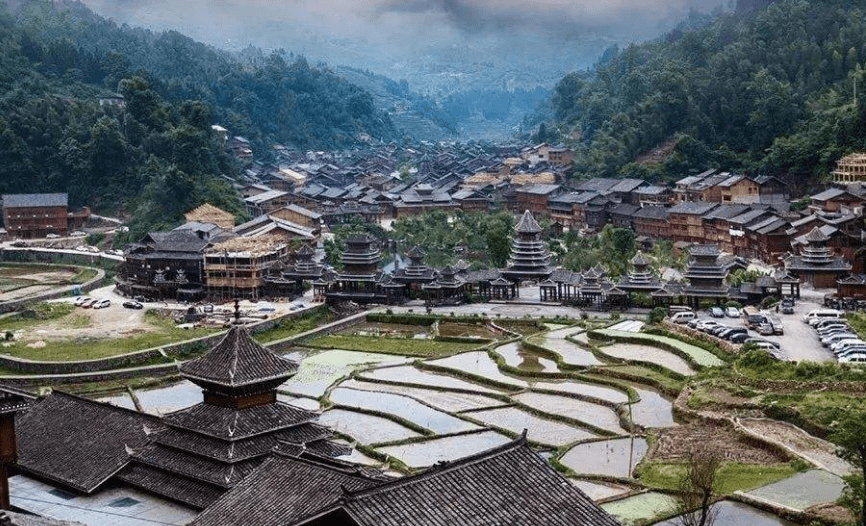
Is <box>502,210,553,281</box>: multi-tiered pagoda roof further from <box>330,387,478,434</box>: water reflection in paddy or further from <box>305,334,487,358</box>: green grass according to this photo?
<box>330,387,478,434</box>: water reflection in paddy

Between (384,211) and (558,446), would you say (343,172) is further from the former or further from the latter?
(558,446)

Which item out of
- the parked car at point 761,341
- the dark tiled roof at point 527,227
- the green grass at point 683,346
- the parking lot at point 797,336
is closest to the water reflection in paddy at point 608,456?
the green grass at point 683,346

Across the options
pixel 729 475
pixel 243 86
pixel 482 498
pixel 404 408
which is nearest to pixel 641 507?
pixel 729 475

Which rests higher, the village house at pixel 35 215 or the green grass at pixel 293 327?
the village house at pixel 35 215

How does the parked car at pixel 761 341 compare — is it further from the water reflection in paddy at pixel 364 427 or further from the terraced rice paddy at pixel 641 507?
the terraced rice paddy at pixel 641 507

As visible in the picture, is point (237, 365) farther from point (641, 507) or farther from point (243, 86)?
point (243, 86)
